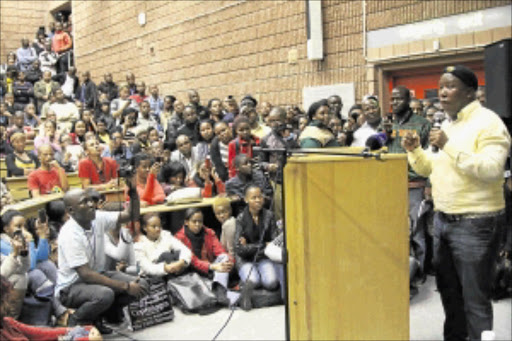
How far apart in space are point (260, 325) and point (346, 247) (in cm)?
209

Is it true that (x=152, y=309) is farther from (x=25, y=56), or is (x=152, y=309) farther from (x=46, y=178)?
(x=25, y=56)

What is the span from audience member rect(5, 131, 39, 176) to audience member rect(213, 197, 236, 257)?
302cm

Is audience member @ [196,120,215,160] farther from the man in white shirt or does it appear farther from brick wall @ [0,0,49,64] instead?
brick wall @ [0,0,49,64]

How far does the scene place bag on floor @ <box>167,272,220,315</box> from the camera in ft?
16.2

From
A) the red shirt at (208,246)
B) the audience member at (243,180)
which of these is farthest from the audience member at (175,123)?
the red shirt at (208,246)

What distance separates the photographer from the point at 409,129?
17.0 ft

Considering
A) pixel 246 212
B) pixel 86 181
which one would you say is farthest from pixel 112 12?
pixel 246 212

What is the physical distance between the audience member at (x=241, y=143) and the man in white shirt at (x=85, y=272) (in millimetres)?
1976

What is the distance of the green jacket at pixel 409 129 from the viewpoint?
17.0ft

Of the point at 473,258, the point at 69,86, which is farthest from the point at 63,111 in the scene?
the point at 473,258

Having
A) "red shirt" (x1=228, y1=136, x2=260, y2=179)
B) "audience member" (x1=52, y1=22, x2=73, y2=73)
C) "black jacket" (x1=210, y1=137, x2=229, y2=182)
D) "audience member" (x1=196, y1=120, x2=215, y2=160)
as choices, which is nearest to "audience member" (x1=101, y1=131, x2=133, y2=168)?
"audience member" (x1=196, y1=120, x2=215, y2=160)

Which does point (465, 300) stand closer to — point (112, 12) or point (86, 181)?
point (86, 181)

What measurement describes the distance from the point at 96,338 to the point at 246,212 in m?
2.05

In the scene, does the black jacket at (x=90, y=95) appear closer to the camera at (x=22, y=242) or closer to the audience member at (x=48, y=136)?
the audience member at (x=48, y=136)
